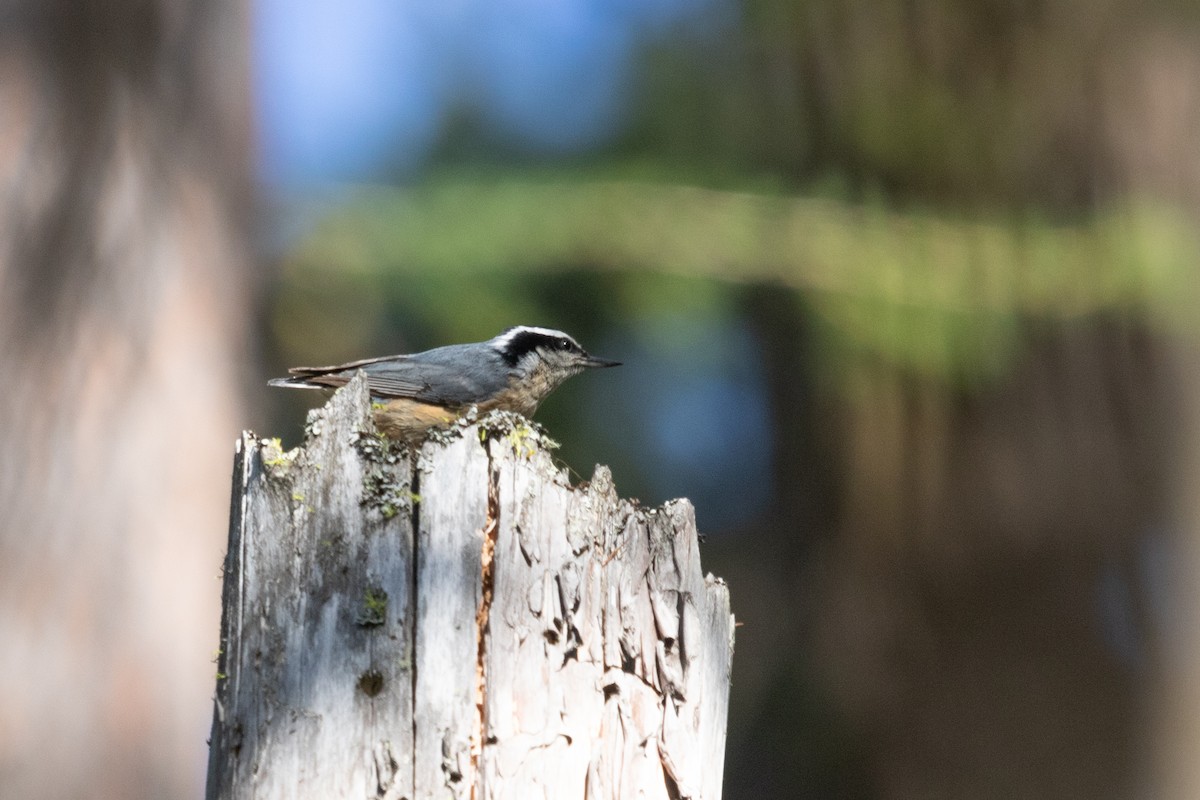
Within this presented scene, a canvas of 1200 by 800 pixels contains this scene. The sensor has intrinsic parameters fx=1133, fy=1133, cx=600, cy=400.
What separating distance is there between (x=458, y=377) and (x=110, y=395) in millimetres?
1522

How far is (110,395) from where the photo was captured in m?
4.42

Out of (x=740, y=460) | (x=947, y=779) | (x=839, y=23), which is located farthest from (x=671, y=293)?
(x=947, y=779)

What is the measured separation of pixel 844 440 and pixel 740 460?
178 cm

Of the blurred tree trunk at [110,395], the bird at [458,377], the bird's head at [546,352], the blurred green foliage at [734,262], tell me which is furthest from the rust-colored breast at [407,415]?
the blurred green foliage at [734,262]

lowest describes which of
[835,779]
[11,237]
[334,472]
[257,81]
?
[835,779]

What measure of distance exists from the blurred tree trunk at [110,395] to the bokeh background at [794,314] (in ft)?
0.04

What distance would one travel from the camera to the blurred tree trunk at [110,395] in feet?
13.6

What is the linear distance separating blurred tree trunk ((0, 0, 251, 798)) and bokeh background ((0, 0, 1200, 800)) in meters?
0.01

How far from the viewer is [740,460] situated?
23.7 feet

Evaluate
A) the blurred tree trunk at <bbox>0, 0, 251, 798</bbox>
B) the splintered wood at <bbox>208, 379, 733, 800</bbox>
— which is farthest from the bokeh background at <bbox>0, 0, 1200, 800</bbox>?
the splintered wood at <bbox>208, 379, 733, 800</bbox>

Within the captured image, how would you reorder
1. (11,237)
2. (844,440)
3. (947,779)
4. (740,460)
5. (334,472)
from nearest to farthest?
1. (334,472)
2. (11,237)
3. (844,440)
4. (947,779)
5. (740,460)

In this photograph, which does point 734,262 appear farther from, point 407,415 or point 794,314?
point 407,415

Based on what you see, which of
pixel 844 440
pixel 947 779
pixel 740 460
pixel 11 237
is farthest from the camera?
pixel 740 460

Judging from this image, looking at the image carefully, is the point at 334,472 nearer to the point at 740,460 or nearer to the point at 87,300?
the point at 87,300
